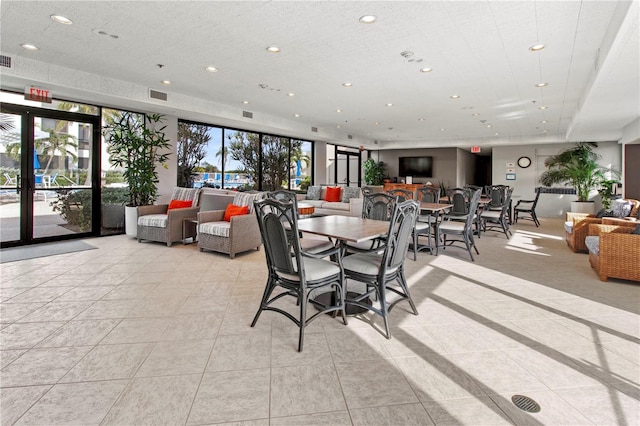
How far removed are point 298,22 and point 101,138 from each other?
16.4 ft

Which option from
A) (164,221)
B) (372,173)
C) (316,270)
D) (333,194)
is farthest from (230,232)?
(372,173)

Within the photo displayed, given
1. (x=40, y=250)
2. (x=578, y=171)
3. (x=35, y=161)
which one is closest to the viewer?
(x=40, y=250)

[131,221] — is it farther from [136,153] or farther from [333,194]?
[333,194]

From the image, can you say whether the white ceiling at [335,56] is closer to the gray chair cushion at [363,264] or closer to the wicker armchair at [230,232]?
the wicker armchair at [230,232]

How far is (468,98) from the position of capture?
695 centimetres

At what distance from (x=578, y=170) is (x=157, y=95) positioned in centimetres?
1138

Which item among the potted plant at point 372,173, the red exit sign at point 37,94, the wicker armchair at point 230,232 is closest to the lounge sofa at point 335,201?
the wicker armchair at point 230,232

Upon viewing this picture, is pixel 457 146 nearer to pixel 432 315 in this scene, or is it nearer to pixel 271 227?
pixel 432 315

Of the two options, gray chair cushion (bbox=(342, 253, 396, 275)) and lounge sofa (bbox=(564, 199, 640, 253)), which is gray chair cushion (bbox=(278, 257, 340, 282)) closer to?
gray chair cushion (bbox=(342, 253, 396, 275))

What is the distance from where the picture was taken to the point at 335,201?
378 inches

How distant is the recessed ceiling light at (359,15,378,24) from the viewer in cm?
357

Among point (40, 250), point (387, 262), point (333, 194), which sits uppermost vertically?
point (333, 194)

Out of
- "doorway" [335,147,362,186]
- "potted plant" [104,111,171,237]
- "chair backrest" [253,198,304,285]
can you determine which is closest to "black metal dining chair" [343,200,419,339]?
"chair backrest" [253,198,304,285]

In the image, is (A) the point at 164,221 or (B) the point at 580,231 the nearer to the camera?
(B) the point at 580,231
